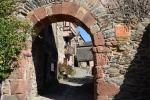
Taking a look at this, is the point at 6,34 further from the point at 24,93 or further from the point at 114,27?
the point at 114,27

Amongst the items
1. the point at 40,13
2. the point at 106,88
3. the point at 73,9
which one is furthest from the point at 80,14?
Answer: the point at 106,88

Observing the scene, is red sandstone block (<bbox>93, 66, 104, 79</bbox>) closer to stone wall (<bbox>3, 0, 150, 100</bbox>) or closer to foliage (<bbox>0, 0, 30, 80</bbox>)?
stone wall (<bbox>3, 0, 150, 100</bbox>)

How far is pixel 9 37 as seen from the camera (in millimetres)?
6840

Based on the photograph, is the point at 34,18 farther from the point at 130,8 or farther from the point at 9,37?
the point at 130,8

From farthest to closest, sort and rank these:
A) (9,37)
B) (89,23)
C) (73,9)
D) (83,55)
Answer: (83,55), (73,9), (89,23), (9,37)

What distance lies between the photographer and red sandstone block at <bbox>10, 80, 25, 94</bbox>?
715 centimetres

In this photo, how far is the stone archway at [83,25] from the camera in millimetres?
7031

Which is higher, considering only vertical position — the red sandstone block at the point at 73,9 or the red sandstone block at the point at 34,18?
the red sandstone block at the point at 73,9

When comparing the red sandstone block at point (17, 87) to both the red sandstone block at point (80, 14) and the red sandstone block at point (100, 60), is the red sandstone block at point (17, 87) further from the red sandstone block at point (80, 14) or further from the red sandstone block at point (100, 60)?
the red sandstone block at point (80, 14)

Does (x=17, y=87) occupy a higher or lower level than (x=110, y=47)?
lower

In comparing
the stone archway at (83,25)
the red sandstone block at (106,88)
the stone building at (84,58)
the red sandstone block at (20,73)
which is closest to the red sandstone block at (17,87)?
the stone archway at (83,25)

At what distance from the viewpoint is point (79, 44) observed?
38906 mm

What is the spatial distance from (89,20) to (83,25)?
0.32 meters

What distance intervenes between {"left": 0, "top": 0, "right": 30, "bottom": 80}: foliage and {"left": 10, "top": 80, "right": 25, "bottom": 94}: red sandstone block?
1.06 feet
